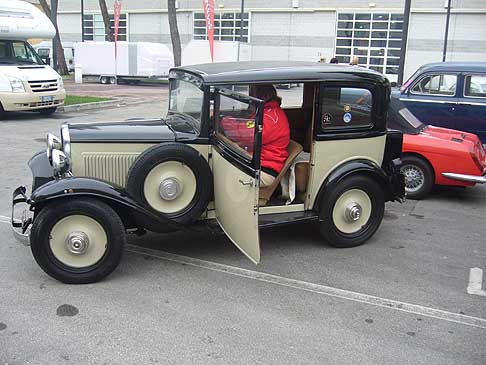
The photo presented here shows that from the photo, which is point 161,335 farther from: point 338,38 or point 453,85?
point 338,38

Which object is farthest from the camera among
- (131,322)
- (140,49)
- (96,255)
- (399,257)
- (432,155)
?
(140,49)

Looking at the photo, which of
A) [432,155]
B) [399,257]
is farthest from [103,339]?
[432,155]

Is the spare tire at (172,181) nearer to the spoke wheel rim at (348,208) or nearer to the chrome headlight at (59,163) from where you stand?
the chrome headlight at (59,163)

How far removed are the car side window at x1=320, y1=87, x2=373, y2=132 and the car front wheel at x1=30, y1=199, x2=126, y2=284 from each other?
2.23 m

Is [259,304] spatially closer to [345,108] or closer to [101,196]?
[101,196]

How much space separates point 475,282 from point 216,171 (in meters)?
2.53

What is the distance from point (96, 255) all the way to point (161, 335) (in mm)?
1100

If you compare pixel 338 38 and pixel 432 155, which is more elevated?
pixel 338 38

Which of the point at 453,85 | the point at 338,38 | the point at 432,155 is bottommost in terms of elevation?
the point at 432,155

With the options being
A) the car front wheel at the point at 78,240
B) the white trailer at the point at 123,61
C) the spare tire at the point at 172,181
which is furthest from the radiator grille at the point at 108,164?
the white trailer at the point at 123,61

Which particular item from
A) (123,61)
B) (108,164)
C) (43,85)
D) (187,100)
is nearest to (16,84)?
(43,85)

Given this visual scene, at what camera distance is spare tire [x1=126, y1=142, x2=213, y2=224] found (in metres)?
4.46

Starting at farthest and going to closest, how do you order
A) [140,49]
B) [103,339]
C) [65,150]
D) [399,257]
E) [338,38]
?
[338,38] → [140,49] → [399,257] → [65,150] → [103,339]

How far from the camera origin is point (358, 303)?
412 centimetres
